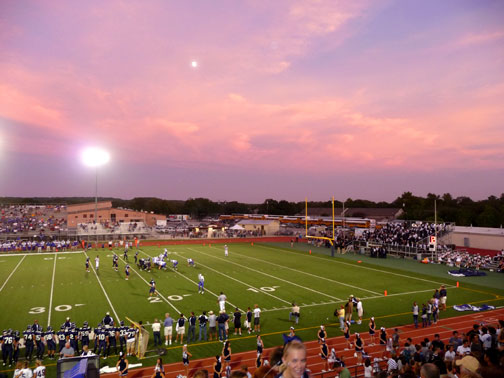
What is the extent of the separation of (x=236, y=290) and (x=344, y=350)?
423 inches

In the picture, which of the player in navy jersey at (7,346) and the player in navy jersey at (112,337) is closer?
the player in navy jersey at (7,346)

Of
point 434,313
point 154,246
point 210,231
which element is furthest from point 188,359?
point 210,231

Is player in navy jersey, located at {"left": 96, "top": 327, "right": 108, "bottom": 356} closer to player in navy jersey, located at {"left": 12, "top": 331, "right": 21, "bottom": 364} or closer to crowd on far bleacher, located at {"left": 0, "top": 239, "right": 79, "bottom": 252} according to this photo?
player in navy jersey, located at {"left": 12, "top": 331, "right": 21, "bottom": 364}

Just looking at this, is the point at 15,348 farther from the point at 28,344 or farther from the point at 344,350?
the point at 344,350

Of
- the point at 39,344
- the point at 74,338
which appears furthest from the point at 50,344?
the point at 74,338

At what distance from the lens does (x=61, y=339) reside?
13.9 meters

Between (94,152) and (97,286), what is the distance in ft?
108

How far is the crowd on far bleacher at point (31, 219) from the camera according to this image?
62062 mm

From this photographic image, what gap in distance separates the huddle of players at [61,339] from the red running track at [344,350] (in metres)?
1.99

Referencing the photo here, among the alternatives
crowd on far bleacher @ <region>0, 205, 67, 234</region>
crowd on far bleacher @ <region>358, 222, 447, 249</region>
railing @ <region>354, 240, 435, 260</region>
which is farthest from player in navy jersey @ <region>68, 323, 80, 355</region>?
crowd on far bleacher @ <region>0, 205, 67, 234</region>

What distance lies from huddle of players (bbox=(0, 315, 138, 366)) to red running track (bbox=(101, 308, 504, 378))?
1986 millimetres

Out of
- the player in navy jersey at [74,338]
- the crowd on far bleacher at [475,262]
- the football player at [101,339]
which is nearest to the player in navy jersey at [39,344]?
the player in navy jersey at [74,338]

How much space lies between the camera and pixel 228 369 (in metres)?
11.9

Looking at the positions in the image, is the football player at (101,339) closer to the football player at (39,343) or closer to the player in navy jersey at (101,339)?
the player in navy jersey at (101,339)
